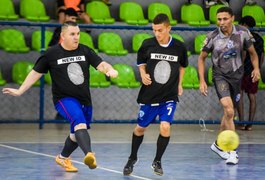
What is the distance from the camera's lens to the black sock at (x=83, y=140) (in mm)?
10398

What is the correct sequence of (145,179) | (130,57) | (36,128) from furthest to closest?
1. (130,57)
2. (36,128)
3. (145,179)

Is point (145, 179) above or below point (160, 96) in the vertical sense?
below

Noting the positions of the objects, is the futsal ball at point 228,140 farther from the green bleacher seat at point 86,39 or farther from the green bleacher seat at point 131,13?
the green bleacher seat at point 131,13

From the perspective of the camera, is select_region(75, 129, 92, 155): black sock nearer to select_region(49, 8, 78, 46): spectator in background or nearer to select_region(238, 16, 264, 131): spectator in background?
select_region(49, 8, 78, 46): spectator in background

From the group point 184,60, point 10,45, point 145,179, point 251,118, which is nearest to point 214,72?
point 184,60

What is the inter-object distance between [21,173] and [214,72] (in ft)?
11.7

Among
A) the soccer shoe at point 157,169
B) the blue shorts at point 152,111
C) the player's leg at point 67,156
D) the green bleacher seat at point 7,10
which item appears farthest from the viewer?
the green bleacher seat at point 7,10

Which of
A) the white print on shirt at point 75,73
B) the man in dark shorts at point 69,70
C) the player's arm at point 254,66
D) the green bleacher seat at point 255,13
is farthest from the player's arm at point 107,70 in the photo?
the green bleacher seat at point 255,13

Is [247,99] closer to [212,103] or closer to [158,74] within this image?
[212,103]

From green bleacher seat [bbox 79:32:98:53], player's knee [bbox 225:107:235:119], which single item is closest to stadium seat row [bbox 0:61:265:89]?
green bleacher seat [bbox 79:32:98:53]

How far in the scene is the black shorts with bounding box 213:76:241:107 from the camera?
12.6 m

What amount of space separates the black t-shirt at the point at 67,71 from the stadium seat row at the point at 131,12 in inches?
258

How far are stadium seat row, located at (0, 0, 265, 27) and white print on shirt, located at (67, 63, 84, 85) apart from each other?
21.9ft

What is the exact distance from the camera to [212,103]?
58.5 ft
